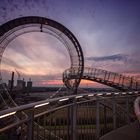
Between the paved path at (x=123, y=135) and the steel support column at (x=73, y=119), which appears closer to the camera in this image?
the steel support column at (x=73, y=119)

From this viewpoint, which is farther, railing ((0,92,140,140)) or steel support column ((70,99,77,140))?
steel support column ((70,99,77,140))

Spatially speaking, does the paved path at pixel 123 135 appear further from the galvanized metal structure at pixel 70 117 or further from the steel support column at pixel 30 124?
the steel support column at pixel 30 124

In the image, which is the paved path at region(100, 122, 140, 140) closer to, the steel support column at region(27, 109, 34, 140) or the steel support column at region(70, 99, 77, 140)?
the steel support column at region(70, 99, 77, 140)

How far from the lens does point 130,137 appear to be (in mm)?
5441

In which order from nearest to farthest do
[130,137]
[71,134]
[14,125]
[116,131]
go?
[14,125], [71,134], [130,137], [116,131]

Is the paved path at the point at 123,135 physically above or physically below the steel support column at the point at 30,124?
below

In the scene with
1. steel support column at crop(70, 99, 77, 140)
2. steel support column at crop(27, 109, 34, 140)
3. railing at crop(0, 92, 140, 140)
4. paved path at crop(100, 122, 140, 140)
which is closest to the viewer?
railing at crop(0, 92, 140, 140)

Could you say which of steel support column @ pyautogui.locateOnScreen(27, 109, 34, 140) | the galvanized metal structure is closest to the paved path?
the galvanized metal structure

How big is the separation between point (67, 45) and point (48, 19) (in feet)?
13.3

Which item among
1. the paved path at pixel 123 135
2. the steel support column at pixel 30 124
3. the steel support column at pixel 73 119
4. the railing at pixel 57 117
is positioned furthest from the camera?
the paved path at pixel 123 135

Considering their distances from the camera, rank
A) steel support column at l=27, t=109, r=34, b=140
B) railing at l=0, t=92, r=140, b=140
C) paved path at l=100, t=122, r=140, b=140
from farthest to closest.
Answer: paved path at l=100, t=122, r=140, b=140
steel support column at l=27, t=109, r=34, b=140
railing at l=0, t=92, r=140, b=140

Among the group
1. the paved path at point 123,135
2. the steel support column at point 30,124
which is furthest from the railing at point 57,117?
the paved path at point 123,135

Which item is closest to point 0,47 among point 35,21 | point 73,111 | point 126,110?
point 35,21

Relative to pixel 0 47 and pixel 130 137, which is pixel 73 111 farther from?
pixel 0 47
